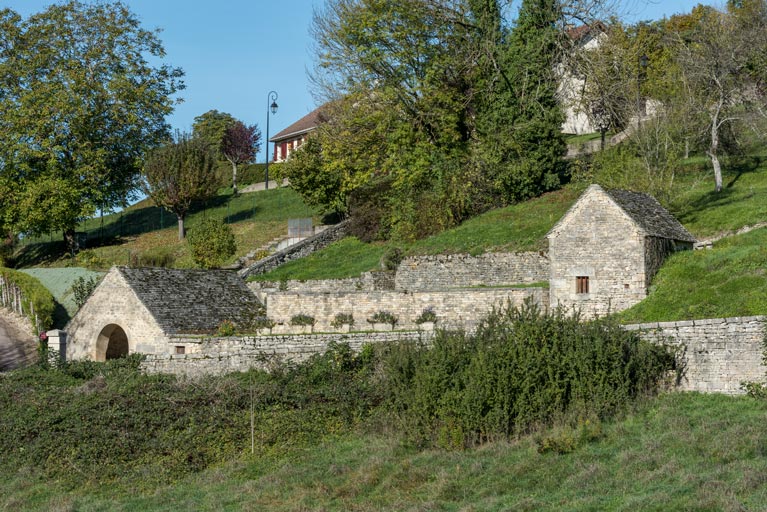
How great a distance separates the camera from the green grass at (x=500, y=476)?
1602 centimetres

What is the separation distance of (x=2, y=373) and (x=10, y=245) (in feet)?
84.9

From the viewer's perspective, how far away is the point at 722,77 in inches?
1558

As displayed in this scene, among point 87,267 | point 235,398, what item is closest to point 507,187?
point 87,267

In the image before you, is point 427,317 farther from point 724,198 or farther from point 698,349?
point 724,198

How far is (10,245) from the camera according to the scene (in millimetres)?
51844

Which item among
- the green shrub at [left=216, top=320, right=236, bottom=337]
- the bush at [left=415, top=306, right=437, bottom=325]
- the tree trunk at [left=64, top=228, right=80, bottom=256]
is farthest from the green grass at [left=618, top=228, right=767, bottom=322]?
the tree trunk at [left=64, top=228, right=80, bottom=256]

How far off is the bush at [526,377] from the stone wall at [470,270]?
39.9 feet

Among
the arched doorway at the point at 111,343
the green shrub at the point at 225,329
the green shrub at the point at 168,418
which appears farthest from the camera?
the arched doorway at the point at 111,343

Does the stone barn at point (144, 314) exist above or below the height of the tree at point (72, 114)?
below

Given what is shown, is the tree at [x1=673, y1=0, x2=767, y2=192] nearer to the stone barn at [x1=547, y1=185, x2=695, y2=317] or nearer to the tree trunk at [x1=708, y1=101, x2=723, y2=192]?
the tree trunk at [x1=708, y1=101, x2=723, y2=192]

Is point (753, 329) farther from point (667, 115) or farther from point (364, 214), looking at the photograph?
point (364, 214)

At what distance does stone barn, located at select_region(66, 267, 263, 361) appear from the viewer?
2806cm

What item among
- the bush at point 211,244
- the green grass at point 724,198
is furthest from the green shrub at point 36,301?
the green grass at point 724,198

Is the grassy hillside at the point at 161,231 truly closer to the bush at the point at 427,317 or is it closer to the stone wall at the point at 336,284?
the stone wall at the point at 336,284
